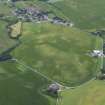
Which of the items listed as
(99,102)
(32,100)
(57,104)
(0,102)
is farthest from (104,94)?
(0,102)

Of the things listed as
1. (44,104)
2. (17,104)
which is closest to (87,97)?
(44,104)

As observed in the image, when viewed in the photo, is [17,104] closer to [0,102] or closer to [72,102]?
[0,102]

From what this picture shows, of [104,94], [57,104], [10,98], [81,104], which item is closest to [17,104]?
[10,98]

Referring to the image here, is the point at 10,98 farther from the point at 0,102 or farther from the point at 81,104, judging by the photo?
the point at 81,104

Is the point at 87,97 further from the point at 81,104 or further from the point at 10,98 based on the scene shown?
the point at 10,98

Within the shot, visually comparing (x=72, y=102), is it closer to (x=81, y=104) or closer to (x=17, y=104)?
(x=81, y=104)

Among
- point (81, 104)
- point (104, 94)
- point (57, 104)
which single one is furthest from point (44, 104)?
point (104, 94)
